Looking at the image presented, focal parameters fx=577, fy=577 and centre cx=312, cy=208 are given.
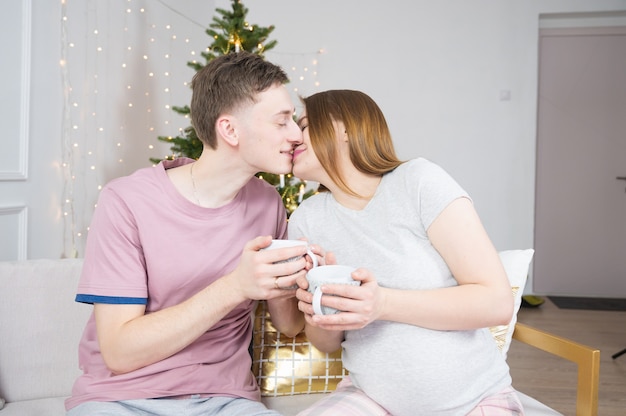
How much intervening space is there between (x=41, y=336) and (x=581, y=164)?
5.09 m

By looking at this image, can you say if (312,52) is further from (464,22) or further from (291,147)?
(291,147)

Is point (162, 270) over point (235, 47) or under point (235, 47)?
under

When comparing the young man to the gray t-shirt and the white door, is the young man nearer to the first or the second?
the gray t-shirt

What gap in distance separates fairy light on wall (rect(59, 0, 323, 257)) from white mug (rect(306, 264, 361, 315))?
2.48 metres

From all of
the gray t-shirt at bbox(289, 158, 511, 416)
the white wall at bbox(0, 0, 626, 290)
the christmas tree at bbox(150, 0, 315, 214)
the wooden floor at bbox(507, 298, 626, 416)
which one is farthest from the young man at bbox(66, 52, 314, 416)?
the white wall at bbox(0, 0, 626, 290)

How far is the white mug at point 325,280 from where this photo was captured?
1106mm

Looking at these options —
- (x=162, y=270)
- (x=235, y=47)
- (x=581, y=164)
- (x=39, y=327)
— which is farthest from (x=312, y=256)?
(x=581, y=164)

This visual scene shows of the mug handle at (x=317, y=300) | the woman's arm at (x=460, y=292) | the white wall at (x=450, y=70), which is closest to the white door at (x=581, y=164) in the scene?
the white wall at (x=450, y=70)

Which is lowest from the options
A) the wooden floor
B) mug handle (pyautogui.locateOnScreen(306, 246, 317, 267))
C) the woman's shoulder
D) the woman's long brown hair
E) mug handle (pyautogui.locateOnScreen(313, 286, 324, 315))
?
the wooden floor

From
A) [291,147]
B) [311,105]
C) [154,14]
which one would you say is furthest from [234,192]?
[154,14]

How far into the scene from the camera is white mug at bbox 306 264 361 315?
1.11 meters

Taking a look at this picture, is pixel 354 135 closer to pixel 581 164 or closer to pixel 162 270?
pixel 162 270

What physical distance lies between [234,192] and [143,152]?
2.74 metres

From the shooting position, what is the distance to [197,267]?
1.41m
